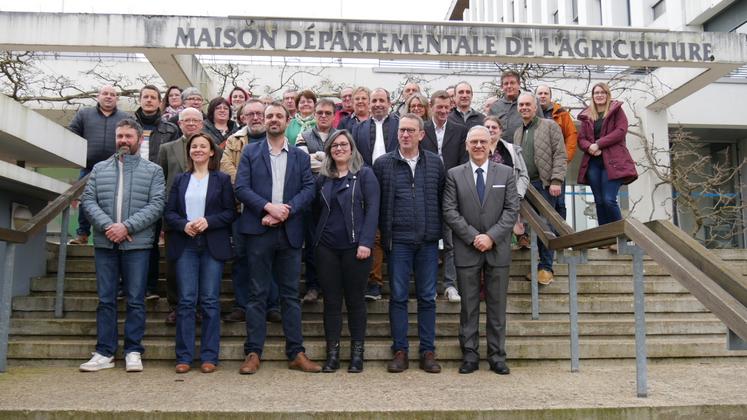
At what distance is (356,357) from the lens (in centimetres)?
485

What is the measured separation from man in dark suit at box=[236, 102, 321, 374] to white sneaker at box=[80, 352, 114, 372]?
984 mm

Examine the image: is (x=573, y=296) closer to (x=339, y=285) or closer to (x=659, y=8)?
(x=339, y=285)

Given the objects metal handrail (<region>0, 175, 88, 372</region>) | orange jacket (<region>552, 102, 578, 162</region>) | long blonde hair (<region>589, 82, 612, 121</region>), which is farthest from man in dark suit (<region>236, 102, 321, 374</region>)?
long blonde hair (<region>589, 82, 612, 121</region>)

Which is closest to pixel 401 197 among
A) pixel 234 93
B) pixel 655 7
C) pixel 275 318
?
pixel 275 318

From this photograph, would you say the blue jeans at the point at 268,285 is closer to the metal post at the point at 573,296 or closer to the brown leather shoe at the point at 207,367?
the brown leather shoe at the point at 207,367

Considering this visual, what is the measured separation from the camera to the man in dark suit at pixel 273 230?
4.81m

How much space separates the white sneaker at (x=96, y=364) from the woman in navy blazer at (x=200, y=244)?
512mm

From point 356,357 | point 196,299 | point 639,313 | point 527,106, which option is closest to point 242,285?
point 196,299

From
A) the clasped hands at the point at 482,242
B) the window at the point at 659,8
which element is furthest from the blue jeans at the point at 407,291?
the window at the point at 659,8

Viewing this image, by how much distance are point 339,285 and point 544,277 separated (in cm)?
220

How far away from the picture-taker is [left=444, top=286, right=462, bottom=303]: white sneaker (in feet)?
18.7

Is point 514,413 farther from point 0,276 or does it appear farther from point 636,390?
point 0,276

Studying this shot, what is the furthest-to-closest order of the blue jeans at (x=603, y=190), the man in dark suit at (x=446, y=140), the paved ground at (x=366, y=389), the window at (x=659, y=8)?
the window at (x=659, y=8) < the blue jeans at (x=603, y=190) < the man in dark suit at (x=446, y=140) < the paved ground at (x=366, y=389)

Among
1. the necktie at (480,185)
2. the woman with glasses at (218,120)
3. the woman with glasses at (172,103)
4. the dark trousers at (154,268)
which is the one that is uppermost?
the woman with glasses at (172,103)
